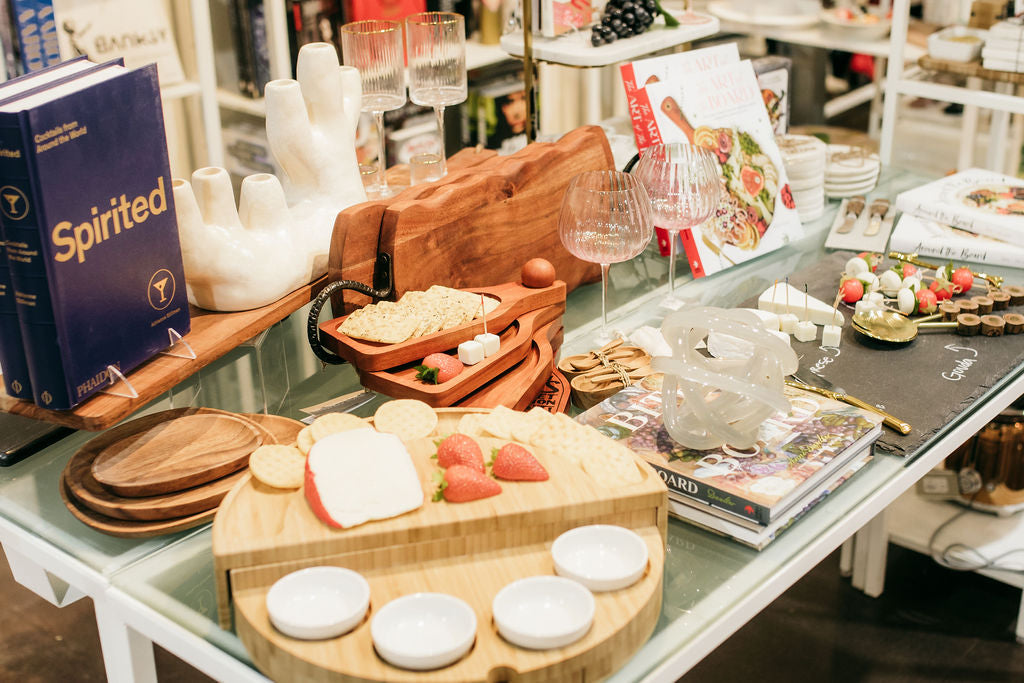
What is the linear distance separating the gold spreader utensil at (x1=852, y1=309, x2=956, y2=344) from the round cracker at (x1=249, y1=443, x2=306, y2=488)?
892 millimetres

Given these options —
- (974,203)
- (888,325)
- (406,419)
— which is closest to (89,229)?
(406,419)

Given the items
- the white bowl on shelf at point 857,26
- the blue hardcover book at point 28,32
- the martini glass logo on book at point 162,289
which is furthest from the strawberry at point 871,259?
the blue hardcover book at point 28,32

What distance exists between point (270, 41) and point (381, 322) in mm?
1625

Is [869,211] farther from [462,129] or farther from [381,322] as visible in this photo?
[462,129]

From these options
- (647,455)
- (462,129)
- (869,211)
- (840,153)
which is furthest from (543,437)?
(462,129)

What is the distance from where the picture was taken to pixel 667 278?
192 centimetres

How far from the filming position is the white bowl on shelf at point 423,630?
948 millimetres

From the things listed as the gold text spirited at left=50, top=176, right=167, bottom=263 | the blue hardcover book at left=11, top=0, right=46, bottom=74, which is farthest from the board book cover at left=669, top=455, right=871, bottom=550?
the blue hardcover book at left=11, top=0, right=46, bottom=74

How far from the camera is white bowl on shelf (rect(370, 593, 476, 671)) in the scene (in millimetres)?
948

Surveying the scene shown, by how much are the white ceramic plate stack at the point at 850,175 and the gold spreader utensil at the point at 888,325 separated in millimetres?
595

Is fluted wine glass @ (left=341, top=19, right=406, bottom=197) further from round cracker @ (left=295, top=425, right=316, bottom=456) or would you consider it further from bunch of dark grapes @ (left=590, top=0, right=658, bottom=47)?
round cracker @ (left=295, top=425, right=316, bottom=456)

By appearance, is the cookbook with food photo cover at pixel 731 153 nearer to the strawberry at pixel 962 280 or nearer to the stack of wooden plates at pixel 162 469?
the strawberry at pixel 962 280

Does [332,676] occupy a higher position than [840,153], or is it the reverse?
[840,153]

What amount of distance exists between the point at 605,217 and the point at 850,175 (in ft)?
2.83
